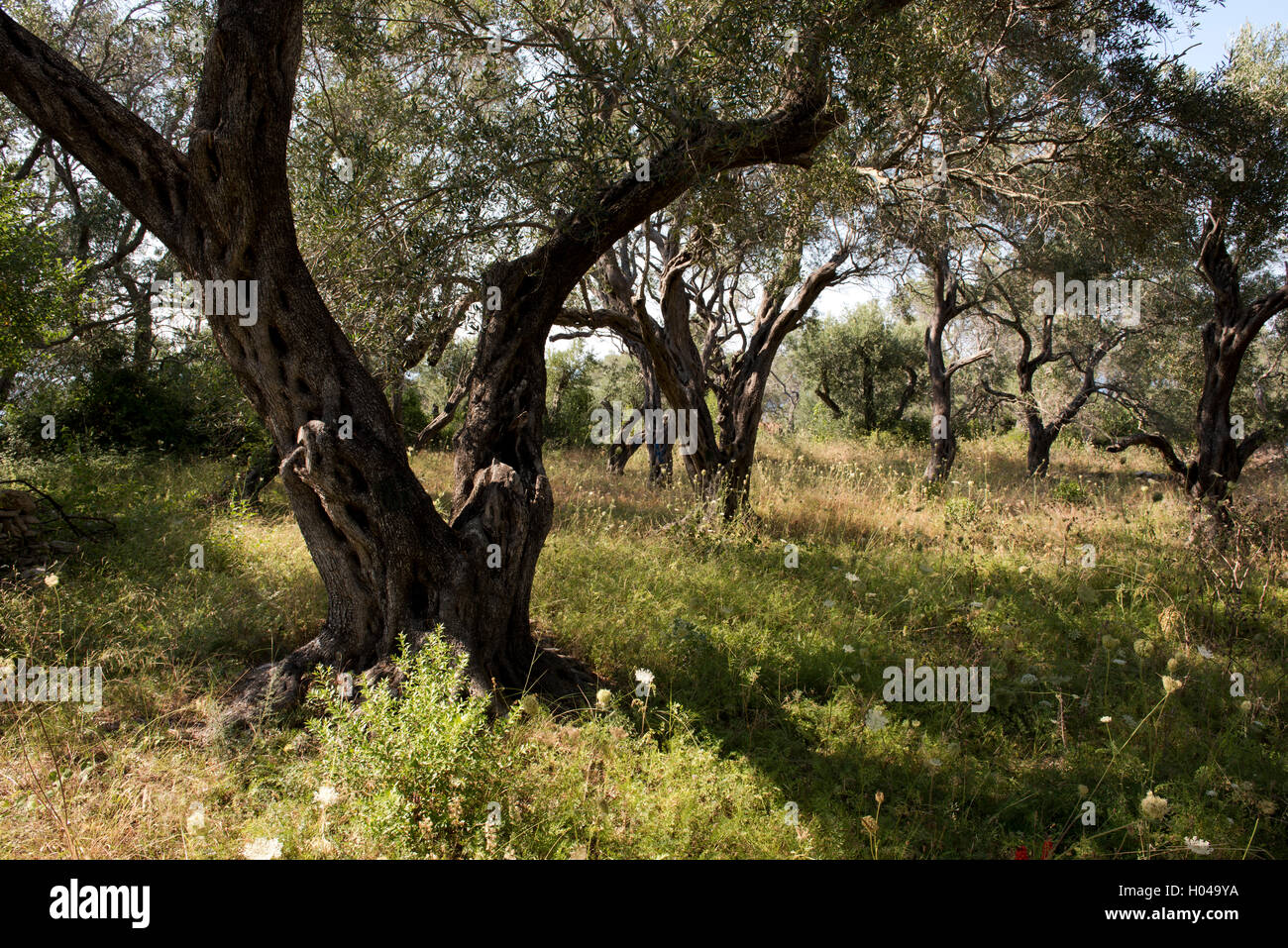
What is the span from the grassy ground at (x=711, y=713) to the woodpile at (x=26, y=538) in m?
0.27

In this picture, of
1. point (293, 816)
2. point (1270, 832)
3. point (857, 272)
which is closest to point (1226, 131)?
point (857, 272)

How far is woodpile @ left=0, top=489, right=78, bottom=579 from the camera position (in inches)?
222

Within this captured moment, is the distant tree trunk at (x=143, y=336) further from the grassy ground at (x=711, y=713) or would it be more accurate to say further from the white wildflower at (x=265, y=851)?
the white wildflower at (x=265, y=851)

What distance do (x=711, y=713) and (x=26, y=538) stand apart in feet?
20.8

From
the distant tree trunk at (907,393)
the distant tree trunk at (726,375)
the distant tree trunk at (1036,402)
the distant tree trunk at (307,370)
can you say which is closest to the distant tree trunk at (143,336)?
the distant tree trunk at (726,375)

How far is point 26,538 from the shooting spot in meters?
5.95

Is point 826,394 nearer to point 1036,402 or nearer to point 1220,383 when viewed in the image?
point 1036,402

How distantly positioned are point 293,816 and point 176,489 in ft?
26.3

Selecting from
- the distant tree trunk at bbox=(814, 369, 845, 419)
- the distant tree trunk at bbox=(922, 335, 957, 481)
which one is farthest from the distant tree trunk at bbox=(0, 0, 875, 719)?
the distant tree trunk at bbox=(814, 369, 845, 419)

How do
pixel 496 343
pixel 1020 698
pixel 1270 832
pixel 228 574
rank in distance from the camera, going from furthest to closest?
pixel 228 574 → pixel 496 343 → pixel 1020 698 → pixel 1270 832

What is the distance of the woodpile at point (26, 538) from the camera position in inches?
222

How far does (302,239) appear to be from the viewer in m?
5.40

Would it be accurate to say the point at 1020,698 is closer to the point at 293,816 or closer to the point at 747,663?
the point at 747,663

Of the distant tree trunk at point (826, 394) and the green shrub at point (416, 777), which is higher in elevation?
the distant tree trunk at point (826, 394)
